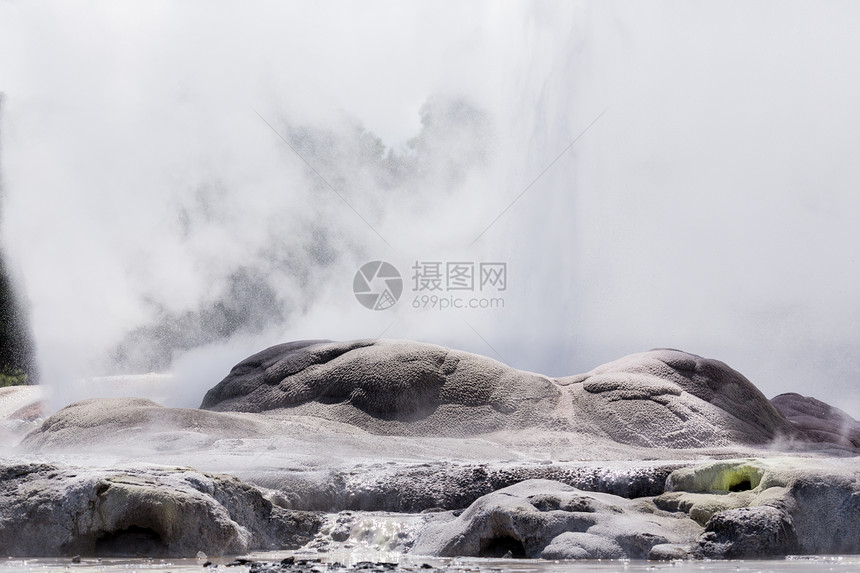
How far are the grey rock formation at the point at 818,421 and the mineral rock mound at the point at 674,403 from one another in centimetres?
69

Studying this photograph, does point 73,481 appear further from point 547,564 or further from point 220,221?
point 220,221

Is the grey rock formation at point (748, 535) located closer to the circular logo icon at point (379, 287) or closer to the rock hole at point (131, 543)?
the rock hole at point (131, 543)

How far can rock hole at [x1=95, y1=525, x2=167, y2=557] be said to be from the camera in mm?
5461

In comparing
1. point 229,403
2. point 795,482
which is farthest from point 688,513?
point 229,403

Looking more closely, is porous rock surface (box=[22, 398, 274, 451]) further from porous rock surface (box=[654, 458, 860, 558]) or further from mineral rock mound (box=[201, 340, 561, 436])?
porous rock surface (box=[654, 458, 860, 558])

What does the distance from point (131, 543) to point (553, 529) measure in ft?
7.95

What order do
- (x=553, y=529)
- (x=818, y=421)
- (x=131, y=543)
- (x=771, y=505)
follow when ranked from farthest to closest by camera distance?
1. (x=818, y=421)
2. (x=771, y=505)
3. (x=553, y=529)
4. (x=131, y=543)

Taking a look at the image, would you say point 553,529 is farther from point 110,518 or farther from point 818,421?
point 818,421

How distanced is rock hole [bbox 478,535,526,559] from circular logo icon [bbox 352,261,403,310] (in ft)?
42.9

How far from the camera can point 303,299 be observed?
26.1 m

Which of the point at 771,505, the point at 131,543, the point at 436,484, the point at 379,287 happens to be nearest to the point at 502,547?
the point at 436,484

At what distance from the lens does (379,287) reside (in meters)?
20.1

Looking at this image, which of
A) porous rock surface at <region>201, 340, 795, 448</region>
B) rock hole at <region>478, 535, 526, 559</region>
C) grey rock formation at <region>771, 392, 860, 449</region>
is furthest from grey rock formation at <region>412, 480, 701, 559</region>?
grey rock formation at <region>771, 392, 860, 449</region>

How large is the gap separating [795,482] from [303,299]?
2090 cm
